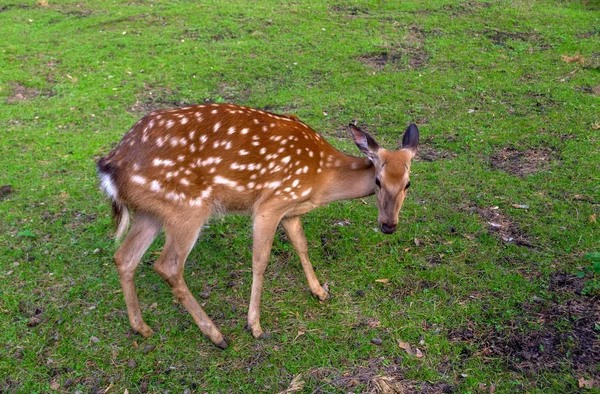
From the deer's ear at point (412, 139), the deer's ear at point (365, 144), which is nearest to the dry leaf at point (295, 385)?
the deer's ear at point (365, 144)

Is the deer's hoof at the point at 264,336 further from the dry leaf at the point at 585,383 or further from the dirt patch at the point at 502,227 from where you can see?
the dirt patch at the point at 502,227

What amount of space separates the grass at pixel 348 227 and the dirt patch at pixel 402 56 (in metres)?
0.04

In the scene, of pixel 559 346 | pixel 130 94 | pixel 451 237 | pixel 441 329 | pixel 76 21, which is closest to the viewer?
pixel 559 346

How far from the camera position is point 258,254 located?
154 inches

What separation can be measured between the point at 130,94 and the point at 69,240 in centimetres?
337

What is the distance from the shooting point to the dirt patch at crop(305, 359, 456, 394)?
3354mm

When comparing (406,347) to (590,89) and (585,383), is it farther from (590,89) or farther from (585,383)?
(590,89)

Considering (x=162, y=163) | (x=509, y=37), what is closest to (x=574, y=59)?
(x=509, y=37)

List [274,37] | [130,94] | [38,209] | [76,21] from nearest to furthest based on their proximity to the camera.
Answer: [38,209]
[130,94]
[274,37]
[76,21]

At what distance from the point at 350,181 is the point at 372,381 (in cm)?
141

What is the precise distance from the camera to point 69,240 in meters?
4.82

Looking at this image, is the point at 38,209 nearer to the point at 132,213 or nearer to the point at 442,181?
the point at 132,213

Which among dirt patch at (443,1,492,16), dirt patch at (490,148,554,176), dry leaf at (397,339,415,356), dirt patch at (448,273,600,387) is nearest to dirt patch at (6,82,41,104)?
dirt patch at (490,148,554,176)

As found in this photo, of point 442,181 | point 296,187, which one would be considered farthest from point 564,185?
point 296,187
